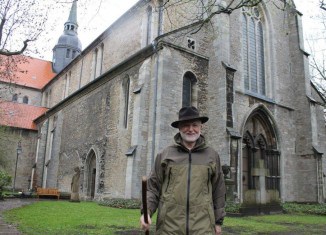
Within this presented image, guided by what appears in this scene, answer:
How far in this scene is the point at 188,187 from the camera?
2.89 meters

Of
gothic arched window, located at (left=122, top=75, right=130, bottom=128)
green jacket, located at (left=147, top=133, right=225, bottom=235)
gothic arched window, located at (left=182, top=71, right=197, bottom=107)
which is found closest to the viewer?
green jacket, located at (left=147, top=133, right=225, bottom=235)

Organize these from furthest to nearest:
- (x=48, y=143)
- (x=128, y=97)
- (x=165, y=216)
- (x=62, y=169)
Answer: (x=48, y=143) < (x=62, y=169) < (x=128, y=97) < (x=165, y=216)

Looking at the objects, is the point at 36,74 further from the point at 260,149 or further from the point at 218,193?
the point at 218,193

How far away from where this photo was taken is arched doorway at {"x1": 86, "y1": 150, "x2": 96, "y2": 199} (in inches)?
778

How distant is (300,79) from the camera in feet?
66.3

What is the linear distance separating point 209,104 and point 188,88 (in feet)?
4.28

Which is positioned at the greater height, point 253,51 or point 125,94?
point 253,51

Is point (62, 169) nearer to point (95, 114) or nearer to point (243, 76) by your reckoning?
point (95, 114)

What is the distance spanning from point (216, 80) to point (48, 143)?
18027mm

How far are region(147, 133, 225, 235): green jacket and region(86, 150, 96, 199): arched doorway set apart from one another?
17419 millimetres

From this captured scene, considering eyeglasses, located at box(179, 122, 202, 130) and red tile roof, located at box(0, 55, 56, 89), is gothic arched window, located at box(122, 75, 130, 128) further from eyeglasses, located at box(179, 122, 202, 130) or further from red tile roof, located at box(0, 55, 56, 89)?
red tile roof, located at box(0, 55, 56, 89)

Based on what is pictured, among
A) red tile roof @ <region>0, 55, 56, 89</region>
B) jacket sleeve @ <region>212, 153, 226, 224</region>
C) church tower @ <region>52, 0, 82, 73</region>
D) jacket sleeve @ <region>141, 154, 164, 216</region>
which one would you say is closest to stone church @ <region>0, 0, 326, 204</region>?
jacket sleeve @ <region>212, 153, 226, 224</region>

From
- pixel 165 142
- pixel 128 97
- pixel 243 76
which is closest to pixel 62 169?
pixel 128 97

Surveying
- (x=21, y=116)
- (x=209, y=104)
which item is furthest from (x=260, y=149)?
(x=21, y=116)
